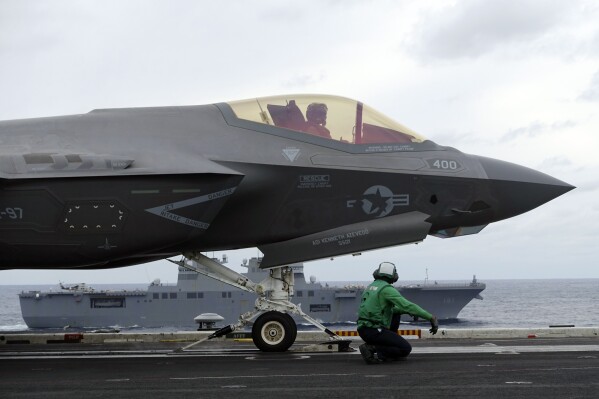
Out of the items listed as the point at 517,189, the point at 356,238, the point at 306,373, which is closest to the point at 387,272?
the point at 356,238

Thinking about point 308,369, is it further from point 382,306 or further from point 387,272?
point 387,272

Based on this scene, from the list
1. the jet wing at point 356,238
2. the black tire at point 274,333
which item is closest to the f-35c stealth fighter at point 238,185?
the jet wing at point 356,238

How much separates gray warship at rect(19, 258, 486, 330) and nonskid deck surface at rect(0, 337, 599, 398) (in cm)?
5343

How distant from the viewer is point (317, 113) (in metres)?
13.4

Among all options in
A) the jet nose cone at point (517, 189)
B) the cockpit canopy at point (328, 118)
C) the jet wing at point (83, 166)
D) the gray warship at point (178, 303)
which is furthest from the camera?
the gray warship at point (178, 303)

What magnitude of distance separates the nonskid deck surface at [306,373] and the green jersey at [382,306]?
588 mm

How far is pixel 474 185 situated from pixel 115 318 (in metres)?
61.6

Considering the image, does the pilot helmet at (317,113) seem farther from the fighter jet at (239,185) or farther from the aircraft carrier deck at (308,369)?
the aircraft carrier deck at (308,369)

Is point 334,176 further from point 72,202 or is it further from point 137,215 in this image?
point 72,202

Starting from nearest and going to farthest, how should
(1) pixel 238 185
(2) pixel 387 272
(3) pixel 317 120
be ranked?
(2) pixel 387 272
(1) pixel 238 185
(3) pixel 317 120

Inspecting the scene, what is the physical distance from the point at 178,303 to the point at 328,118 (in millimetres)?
57063

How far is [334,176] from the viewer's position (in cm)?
1280

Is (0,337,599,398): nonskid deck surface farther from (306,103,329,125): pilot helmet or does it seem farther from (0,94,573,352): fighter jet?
(306,103,329,125): pilot helmet

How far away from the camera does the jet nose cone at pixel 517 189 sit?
13.1 m
